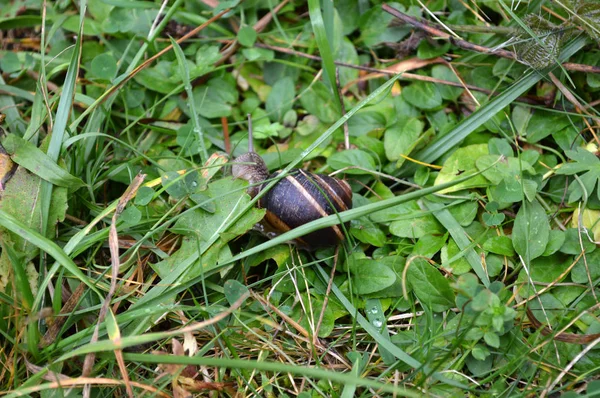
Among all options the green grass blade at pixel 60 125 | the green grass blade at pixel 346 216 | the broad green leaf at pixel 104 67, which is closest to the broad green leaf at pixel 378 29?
the green grass blade at pixel 346 216

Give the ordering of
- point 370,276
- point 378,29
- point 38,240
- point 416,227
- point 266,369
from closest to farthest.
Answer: point 266,369, point 38,240, point 370,276, point 416,227, point 378,29

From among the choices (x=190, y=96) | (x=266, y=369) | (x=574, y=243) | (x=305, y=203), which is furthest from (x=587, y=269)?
(x=190, y=96)

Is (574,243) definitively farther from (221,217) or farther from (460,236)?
(221,217)

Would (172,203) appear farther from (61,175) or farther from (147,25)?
(147,25)

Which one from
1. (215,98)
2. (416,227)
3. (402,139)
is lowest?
(416,227)

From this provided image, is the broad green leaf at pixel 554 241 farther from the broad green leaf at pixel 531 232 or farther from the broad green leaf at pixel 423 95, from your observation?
the broad green leaf at pixel 423 95

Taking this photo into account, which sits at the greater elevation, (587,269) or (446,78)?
(446,78)

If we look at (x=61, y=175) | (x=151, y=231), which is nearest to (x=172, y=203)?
(x=151, y=231)
